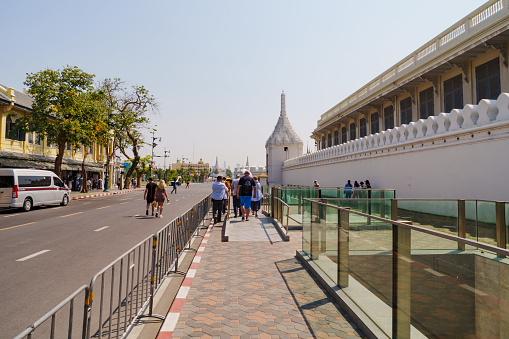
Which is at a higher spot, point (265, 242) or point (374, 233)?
point (374, 233)

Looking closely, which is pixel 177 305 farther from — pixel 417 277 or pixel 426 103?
pixel 426 103

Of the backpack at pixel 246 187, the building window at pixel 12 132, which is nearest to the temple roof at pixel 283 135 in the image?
the building window at pixel 12 132

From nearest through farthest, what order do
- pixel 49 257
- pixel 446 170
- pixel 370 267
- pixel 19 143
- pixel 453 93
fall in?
pixel 370 267 → pixel 49 257 → pixel 446 170 → pixel 453 93 → pixel 19 143

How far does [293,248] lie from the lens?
30.5ft

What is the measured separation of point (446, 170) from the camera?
48.6 ft

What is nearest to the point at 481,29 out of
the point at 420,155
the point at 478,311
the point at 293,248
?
the point at 420,155

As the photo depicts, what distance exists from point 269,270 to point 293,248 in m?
2.42

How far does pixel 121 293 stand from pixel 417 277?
378 cm

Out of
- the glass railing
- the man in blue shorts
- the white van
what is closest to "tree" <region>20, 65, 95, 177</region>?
the white van

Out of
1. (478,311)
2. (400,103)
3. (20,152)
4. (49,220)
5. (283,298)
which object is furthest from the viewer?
(20,152)

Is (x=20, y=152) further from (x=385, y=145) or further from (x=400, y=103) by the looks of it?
(x=400, y=103)

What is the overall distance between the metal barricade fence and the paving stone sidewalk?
59 centimetres

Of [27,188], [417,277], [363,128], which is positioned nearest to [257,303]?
[417,277]

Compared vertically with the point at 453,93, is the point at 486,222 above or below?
below
